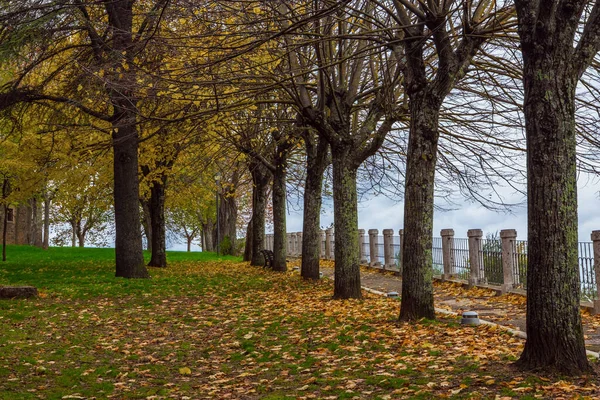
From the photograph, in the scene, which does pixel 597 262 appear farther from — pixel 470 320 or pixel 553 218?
pixel 553 218

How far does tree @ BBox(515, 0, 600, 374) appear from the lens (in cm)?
746

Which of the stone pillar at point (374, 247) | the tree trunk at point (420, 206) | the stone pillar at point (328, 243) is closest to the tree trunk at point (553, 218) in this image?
the tree trunk at point (420, 206)

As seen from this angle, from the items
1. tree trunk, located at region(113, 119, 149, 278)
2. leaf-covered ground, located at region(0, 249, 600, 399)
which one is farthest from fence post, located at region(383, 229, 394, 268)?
tree trunk, located at region(113, 119, 149, 278)

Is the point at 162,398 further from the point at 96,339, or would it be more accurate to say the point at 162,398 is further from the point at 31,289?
the point at 31,289

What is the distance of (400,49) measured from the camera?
44.1 ft

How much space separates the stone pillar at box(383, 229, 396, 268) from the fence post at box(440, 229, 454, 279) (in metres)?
5.40

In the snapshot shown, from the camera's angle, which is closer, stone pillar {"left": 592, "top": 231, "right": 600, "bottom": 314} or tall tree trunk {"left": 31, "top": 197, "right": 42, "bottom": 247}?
stone pillar {"left": 592, "top": 231, "right": 600, "bottom": 314}

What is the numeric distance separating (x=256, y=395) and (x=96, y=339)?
4.95 meters

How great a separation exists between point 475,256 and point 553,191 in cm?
1253

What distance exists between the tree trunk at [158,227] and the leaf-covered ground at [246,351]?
10.3 meters

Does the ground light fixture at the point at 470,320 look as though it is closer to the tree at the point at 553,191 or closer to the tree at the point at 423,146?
the tree at the point at 423,146

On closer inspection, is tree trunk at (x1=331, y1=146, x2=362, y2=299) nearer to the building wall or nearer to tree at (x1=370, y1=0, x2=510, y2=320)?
tree at (x1=370, y1=0, x2=510, y2=320)

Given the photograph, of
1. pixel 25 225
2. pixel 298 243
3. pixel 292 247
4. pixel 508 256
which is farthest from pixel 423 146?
pixel 25 225

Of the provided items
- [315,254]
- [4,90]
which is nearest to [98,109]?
[4,90]
